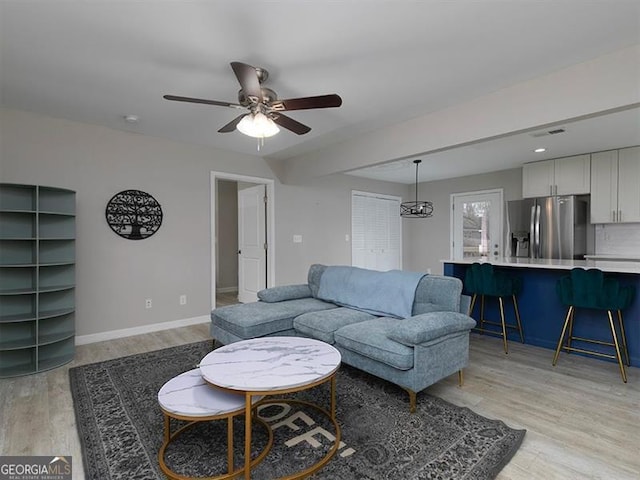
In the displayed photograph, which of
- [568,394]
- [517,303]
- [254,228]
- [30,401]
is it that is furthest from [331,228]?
[30,401]

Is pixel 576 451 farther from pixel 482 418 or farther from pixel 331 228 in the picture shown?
pixel 331 228

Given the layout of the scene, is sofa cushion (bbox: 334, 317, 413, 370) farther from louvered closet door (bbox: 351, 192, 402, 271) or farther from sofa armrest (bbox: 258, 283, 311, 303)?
louvered closet door (bbox: 351, 192, 402, 271)

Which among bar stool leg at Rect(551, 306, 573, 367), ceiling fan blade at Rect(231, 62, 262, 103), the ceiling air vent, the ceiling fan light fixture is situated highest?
the ceiling air vent

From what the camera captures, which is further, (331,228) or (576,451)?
(331,228)

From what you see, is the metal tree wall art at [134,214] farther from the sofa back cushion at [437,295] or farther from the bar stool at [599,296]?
the bar stool at [599,296]

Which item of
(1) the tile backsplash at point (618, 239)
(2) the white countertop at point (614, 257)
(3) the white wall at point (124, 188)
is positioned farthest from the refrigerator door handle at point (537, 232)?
(3) the white wall at point (124, 188)

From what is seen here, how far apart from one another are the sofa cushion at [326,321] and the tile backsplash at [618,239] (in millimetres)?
4043

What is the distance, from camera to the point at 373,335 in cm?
244

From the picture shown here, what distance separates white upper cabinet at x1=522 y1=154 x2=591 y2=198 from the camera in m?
4.60

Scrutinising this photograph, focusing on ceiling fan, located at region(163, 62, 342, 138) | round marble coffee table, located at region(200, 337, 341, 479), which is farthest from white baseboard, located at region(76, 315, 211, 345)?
ceiling fan, located at region(163, 62, 342, 138)

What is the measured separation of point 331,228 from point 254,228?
1.40m

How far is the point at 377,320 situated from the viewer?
283 cm

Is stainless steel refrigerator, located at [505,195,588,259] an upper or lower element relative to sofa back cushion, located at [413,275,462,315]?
upper

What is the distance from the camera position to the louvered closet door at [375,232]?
648cm
